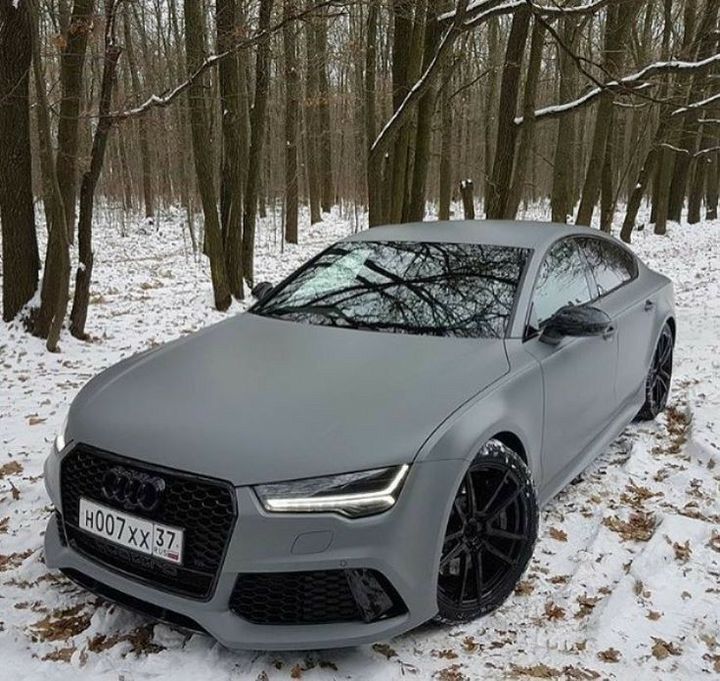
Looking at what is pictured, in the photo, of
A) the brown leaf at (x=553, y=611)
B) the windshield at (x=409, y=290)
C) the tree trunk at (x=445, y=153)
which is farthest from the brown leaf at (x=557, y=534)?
the tree trunk at (x=445, y=153)

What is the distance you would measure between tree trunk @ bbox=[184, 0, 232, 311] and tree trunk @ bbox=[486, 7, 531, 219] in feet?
13.9

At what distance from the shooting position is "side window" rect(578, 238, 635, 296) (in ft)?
13.6

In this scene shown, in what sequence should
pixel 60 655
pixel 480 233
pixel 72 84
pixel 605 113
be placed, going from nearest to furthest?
1. pixel 60 655
2. pixel 480 233
3. pixel 72 84
4. pixel 605 113

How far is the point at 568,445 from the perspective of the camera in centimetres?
340

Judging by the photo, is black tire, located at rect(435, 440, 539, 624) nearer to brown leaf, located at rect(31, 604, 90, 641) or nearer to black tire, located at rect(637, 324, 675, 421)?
brown leaf, located at rect(31, 604, 90, 641)

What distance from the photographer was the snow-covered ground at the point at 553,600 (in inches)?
93.7

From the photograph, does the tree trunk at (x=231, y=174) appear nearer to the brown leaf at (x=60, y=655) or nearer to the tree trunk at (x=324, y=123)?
the brown leaf at (x=60, y=655)

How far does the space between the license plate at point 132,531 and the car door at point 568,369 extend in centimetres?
169

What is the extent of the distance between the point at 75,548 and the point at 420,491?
130 centimetres

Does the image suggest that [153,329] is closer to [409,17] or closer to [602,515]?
[409,17]

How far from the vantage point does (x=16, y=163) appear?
678 cm

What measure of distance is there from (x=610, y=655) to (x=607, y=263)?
2600 millimetres

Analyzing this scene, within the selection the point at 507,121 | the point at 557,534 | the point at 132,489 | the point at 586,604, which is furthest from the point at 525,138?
the point at 132,489

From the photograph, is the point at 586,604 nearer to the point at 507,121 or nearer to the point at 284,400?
the point at 284,400
